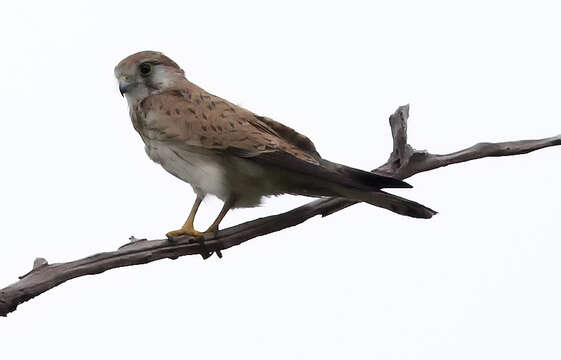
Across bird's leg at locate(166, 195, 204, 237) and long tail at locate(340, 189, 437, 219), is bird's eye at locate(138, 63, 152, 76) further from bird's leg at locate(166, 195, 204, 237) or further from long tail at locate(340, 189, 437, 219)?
long tail at locate(340, 189, 437, 219)

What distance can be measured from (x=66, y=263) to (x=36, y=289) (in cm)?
19

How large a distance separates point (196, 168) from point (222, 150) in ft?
0.57

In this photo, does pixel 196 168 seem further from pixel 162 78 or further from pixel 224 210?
pixel 162 78

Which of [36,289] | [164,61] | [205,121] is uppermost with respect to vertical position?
[164,61]

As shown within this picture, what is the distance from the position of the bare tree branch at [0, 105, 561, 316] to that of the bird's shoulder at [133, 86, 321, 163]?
37 cm

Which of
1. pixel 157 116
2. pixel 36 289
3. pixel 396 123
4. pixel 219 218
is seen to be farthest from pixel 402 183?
pixel 36 289

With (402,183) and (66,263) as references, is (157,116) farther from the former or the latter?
(402,183)

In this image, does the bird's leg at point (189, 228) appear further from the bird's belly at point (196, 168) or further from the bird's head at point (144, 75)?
the bird's head at point (144, 75)

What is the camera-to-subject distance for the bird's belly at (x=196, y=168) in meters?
5.09

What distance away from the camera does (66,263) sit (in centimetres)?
479

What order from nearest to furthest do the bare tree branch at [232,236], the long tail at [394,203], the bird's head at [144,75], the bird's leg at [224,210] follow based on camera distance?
the bare tree branch at [232,236]
the long tail at [394,203]
the bird's leg at [224,210]
the bird's head at [144,75]

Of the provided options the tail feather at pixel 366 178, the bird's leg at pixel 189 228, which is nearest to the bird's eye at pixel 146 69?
the bird's leg at pixel 189 228

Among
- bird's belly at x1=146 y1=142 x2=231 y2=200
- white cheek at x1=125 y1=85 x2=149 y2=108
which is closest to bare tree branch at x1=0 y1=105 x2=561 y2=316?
bird's belly at x1=146 y1=142 x2=231 y2=200

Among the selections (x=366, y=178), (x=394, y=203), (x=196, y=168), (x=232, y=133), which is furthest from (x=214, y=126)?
(x=394, y=203)
